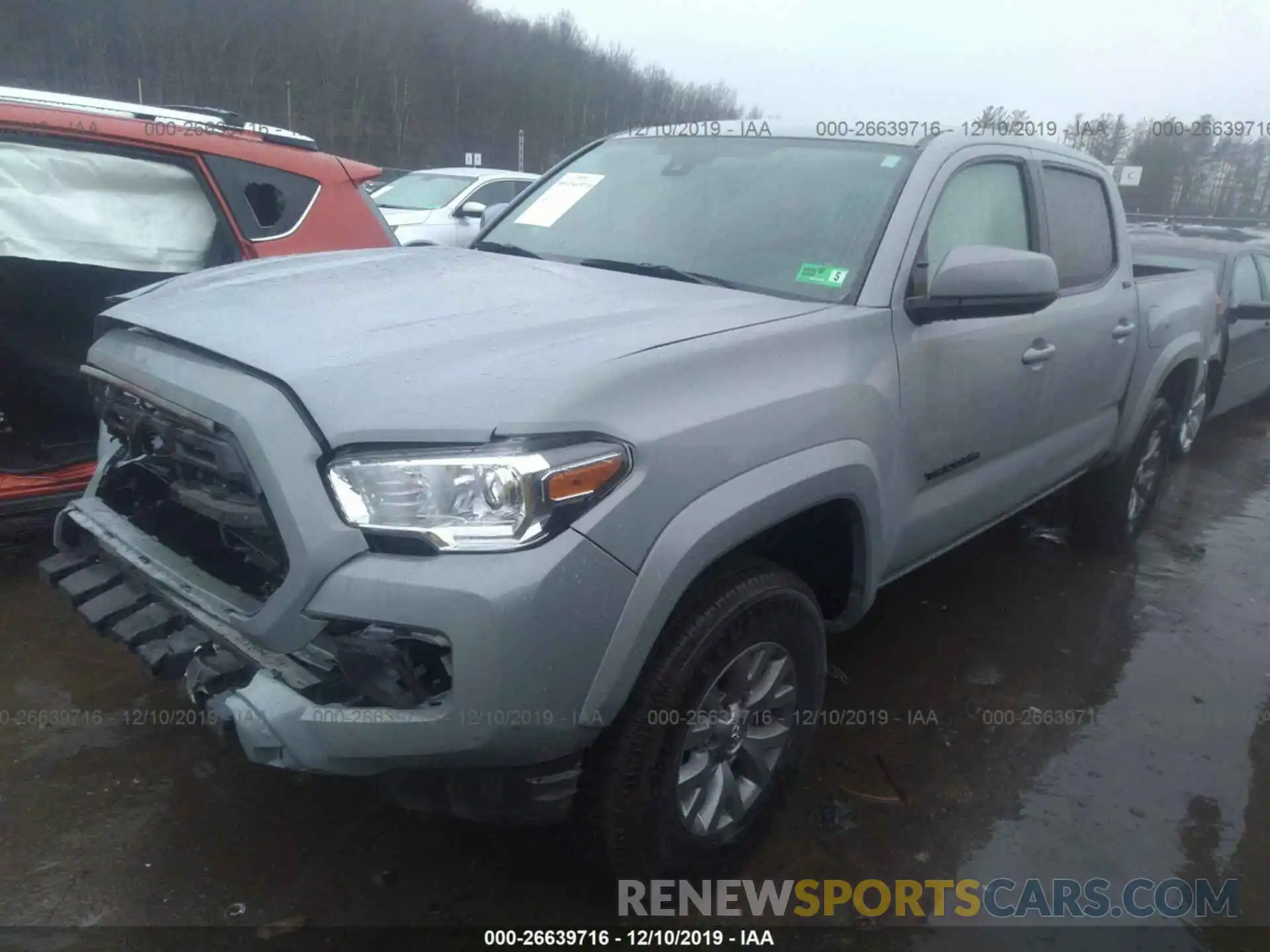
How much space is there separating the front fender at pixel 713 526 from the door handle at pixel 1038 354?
109cm

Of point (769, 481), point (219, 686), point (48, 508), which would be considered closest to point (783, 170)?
point (769, 481)

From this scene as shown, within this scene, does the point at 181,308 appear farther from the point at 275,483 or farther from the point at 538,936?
the point at 538,936

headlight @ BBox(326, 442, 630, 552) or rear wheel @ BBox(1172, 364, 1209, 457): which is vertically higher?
headlight @ BBox(326, 442, 630, 552)

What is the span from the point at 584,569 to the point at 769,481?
1.87 feet

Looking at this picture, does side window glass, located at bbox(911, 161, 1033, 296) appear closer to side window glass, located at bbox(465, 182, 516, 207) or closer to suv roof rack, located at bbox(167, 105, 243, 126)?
suv roof rack, located at bbox(167, 105, 243, 126)

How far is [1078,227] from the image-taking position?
12.7 ft

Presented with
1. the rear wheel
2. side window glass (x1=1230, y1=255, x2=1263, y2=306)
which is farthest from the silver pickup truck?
side window glass (x1=1230, y1=255, x2=1263, y2=306)

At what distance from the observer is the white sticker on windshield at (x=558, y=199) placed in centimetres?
338

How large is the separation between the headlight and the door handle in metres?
2.04

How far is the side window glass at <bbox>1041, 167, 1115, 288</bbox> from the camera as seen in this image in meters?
3.66

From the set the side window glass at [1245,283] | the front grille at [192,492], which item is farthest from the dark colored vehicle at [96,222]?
the side window glass at [1245,283]

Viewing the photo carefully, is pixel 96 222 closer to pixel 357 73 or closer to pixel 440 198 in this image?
pixel 440 198

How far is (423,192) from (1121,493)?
9.00m

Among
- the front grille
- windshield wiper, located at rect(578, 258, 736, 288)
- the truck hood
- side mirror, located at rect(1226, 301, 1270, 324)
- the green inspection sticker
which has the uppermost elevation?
the green inspection sticker
